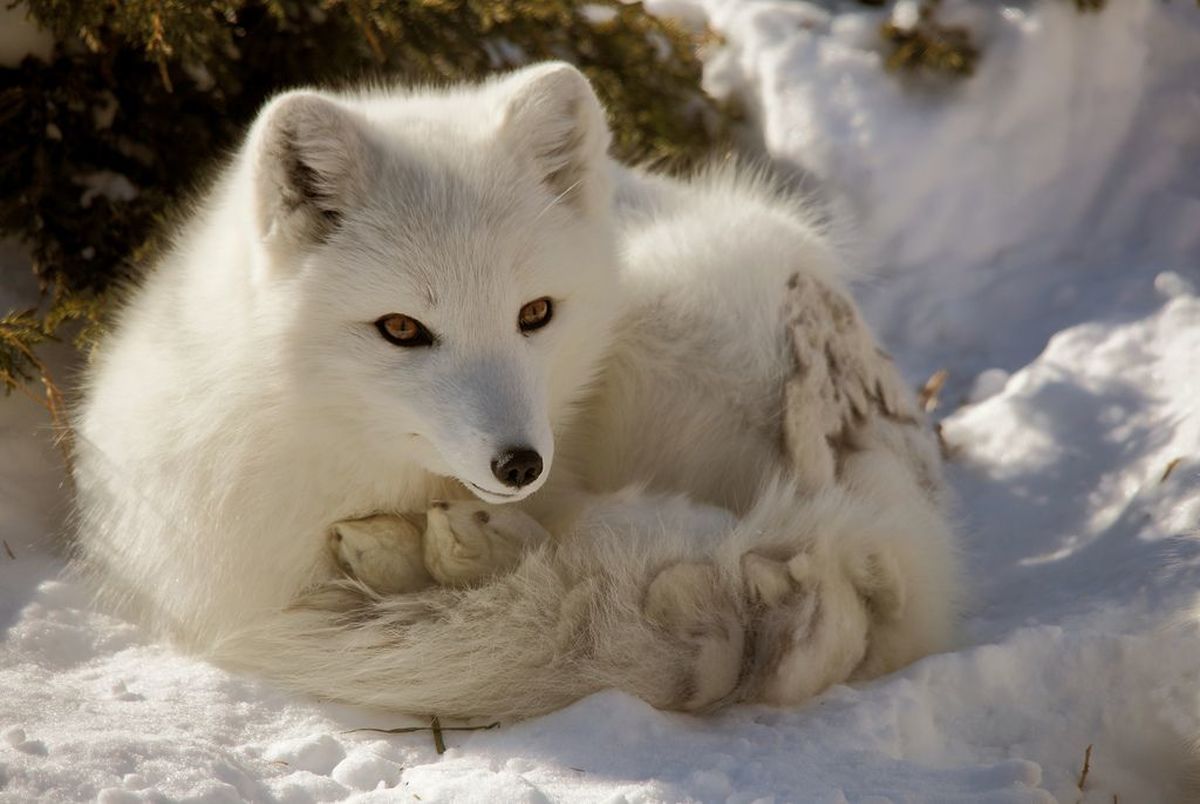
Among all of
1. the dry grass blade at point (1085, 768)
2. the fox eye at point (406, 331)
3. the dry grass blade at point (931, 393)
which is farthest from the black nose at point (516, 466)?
the dry grass blade at point (931, 393)

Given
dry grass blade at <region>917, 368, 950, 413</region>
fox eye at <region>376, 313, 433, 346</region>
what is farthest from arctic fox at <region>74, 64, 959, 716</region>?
→ dry grass blade at <region>917, 368, 950, 413</region>

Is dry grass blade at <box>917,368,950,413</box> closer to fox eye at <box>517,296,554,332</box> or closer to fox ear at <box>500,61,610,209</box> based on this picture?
fox ear at <box>500,61,610,209</box>

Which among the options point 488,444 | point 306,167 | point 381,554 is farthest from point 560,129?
point 381,554

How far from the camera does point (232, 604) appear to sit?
7.59 ft

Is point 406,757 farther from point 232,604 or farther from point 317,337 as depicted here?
point 317,337

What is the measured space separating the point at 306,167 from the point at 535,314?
19.0 inches

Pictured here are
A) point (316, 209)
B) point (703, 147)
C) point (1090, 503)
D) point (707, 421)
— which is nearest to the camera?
point (316, 209)

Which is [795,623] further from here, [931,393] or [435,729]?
[931,393]

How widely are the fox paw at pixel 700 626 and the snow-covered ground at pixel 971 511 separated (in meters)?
0.07

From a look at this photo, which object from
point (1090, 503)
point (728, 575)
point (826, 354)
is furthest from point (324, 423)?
point (1090, 503)

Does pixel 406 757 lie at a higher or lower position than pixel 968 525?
lower

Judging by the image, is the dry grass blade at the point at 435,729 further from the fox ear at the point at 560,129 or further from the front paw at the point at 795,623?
the fox ear at the point at 560,129

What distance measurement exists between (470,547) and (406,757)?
1.36 ft

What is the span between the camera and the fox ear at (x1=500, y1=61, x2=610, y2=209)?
2279mm
